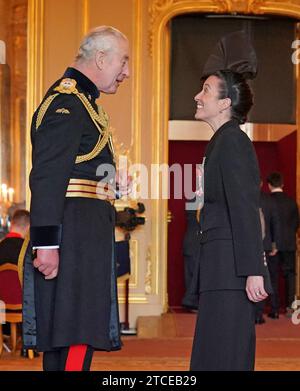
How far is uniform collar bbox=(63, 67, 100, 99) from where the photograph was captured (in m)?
2.89

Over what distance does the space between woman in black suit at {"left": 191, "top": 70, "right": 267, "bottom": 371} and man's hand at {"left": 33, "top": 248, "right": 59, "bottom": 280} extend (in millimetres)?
664

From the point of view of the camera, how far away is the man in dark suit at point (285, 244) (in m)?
7.75

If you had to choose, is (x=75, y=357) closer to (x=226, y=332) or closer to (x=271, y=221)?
(x=226, y=332)

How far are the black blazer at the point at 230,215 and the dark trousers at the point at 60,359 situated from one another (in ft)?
1.88

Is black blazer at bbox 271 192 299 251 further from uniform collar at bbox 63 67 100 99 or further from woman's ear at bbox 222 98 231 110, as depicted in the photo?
uniform collar at bbox 63 67 100 99

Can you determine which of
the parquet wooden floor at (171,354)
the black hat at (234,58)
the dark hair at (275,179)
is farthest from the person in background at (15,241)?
the dark hair at (275,179)

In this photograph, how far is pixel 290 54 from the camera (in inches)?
298

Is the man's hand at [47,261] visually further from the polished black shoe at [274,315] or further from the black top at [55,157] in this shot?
the polished black shoe at [274,315]

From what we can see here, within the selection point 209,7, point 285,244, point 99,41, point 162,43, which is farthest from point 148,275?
point 99,41

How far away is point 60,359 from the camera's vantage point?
284cm

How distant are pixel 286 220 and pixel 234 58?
474cm

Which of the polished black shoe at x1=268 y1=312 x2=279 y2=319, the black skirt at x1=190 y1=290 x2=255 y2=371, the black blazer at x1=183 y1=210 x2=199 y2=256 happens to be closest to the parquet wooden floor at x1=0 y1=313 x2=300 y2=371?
the polished black shoe at x1=268 y1=312 x2=279 y2=319

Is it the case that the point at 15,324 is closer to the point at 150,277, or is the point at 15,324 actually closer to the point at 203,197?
the point at 150,277

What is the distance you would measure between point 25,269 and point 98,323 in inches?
13.9
